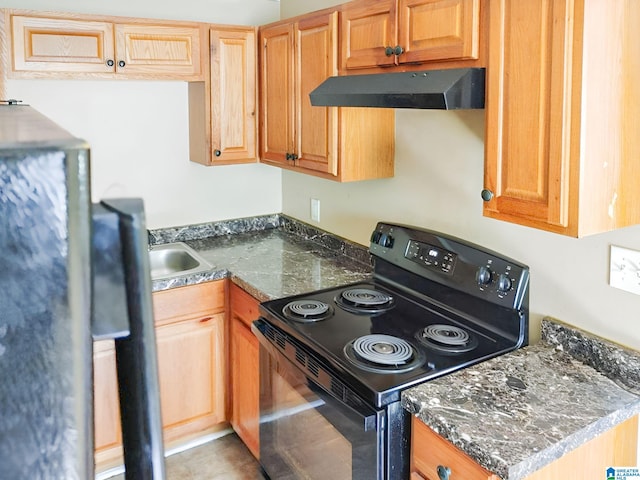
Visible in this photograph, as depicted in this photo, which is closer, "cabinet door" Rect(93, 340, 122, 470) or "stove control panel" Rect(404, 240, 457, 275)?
"stove control panel" Rect(404, 240, 457, 275)

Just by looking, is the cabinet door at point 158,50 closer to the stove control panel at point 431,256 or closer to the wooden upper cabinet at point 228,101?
the wooden upper cabinet at point 228,101

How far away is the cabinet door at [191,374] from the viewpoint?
2598mm

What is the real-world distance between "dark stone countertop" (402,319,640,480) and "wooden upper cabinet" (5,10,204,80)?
75.6 inches

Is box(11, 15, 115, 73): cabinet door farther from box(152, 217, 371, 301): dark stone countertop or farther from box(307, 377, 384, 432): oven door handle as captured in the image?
box(307, 377, 384, 432): oven door handle

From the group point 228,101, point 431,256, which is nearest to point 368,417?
point 431,256

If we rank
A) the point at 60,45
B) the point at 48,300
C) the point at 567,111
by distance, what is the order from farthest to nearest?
the point at 60,45
the point at 567,111
the point at 48,300

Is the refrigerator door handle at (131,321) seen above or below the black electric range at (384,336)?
above

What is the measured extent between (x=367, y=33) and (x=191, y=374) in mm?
1642

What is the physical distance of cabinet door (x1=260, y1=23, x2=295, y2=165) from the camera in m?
2.64

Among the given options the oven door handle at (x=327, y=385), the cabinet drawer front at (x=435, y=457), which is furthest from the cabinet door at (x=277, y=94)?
the cabinet drawer front at (x=435, y=457)

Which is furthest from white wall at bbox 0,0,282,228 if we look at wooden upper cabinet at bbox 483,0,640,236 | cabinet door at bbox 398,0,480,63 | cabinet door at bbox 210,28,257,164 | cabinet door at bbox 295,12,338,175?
wooden upper cabinet at bbox 483,0,640,236

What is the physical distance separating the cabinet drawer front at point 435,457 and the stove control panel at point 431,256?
26.7 inches

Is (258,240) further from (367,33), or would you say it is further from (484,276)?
(484,276)

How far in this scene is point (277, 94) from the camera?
277 centimetres
